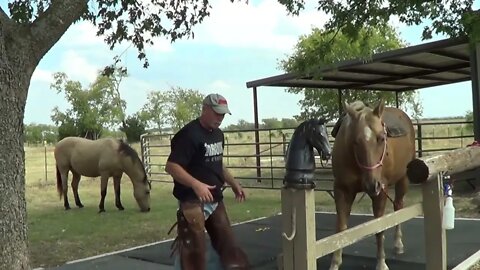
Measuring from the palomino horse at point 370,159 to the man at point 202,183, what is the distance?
1.20 metres

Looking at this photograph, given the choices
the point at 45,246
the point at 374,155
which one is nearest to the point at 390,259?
the point at 374,155

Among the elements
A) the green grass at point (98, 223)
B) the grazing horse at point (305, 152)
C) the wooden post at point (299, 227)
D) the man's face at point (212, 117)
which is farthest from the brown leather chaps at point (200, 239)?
the green grass at point (98, 223)

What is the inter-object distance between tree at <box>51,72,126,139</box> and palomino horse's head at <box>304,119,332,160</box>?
34975mm

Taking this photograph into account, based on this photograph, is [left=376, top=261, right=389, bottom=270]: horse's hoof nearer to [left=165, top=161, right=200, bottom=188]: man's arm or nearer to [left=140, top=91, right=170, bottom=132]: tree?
[left=165, top=161, right=200, bottom=188]: man's arm

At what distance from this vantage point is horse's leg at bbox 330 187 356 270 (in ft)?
15.2

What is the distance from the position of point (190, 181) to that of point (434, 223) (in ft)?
5.82

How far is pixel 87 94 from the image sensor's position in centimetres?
3700

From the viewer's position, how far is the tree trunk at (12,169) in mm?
3959

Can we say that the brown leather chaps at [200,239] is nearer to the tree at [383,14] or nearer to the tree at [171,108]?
the tree at [383,14]

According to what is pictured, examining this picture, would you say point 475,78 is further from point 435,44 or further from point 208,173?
point 208,173

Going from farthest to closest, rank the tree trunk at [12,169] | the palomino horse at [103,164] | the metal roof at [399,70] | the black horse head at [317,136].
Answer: the metal roof at [399,70] < the palomino horse at [103,164] < the tree trunk at [12,169] < the black horse head at [317,136]

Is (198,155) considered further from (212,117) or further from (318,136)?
(318,136)

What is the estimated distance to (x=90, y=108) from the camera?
36.7 m

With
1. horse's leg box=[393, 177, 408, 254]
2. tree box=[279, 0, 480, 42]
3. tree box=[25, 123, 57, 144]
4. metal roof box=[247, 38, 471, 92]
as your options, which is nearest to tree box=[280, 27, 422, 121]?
metal roof box=[247, 38, 471, 92]
